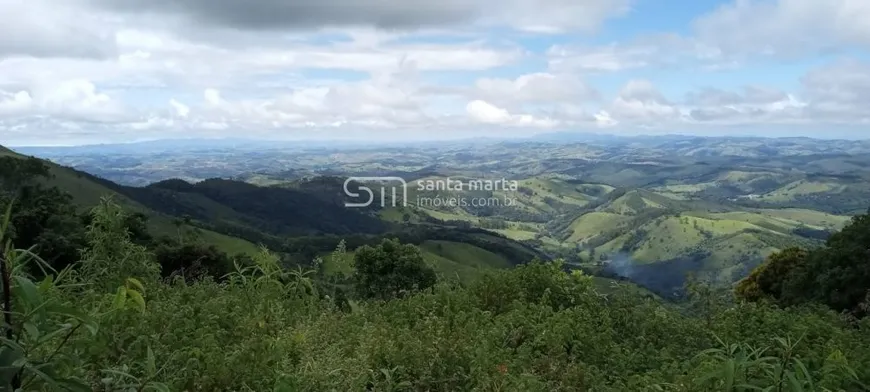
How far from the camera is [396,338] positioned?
499 cm

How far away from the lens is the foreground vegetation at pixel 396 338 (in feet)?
9.14

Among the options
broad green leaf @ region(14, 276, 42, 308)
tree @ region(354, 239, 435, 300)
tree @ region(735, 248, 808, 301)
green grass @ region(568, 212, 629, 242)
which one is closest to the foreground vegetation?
broad green leaf @ region(14, 276, 42, 308)

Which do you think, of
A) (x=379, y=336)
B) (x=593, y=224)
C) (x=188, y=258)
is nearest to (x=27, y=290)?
(x=379, y=336)

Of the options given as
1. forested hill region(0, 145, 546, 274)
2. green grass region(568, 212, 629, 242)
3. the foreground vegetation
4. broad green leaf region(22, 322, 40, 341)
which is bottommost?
green grass region(568, 212, 629, 242)

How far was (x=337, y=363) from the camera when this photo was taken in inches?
149

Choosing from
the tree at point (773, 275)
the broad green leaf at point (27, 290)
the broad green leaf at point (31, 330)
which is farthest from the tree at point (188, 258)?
Answer: the tree at point (773, 275)

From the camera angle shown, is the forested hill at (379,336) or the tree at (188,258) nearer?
the forested hill at (379,336)

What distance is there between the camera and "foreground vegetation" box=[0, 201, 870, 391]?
2.79 metres

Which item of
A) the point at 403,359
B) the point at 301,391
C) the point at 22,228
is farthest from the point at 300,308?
the point at 22,228

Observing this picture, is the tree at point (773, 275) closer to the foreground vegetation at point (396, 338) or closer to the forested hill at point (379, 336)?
the forested hill at point (379, 336)

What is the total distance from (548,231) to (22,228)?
161307 mm

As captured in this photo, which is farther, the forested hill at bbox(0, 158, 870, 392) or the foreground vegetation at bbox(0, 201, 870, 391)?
the foreground vegetation at bbox(0, 201, 870, 391)

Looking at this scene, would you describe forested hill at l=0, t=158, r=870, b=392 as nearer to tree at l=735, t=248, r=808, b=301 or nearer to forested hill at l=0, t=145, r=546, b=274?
tree at l=735, t=248, r=808, b=301

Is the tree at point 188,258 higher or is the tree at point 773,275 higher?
the tree at point 188,258
